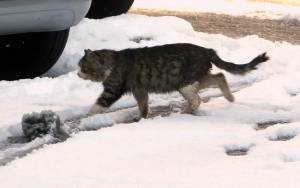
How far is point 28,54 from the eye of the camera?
668 cm

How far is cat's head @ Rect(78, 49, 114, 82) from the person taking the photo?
5.76 m

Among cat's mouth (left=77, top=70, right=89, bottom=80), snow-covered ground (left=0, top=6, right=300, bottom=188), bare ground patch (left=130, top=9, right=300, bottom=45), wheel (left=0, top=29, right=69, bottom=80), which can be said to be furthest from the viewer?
bare ground patch (left=130, top=9, right=300, bottom=45)

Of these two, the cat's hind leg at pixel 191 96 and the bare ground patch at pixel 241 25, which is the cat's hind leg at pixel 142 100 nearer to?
the cat's hind leg at pixel 191 96

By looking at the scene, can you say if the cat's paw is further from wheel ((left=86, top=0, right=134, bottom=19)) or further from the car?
wheel ((left=86, top=0, right=134, bottom=19))

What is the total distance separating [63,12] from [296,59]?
9.85 ft

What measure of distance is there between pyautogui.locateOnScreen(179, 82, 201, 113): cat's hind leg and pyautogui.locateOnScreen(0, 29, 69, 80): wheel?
57.7 inches

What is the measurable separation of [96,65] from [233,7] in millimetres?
7503

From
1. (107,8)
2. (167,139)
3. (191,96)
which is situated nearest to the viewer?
(167,139)

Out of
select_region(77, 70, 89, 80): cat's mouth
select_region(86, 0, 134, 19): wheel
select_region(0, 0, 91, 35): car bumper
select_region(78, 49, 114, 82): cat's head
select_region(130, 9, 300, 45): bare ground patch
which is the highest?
select_region(0, 0, 91, 35): car bumper

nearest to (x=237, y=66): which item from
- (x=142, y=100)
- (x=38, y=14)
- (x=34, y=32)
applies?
(x=142, y=100)

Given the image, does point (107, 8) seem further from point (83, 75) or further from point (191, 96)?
point (191, 96)

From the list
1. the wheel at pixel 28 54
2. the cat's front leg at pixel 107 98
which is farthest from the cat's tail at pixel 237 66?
the wheel at pixel 28 54

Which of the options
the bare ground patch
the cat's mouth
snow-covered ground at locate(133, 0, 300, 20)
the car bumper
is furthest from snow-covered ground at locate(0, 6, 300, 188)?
snow-covered ground at locate(133, 0, 300, 20)

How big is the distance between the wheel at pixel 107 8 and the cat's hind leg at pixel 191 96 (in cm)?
387
